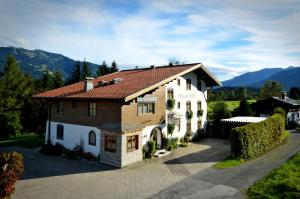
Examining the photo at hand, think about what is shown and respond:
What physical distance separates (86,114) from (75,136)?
246 centimetres

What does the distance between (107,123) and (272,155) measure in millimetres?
13629

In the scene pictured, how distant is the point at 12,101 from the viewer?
1393 inches

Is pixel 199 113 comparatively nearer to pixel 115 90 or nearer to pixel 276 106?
pixel 115 90

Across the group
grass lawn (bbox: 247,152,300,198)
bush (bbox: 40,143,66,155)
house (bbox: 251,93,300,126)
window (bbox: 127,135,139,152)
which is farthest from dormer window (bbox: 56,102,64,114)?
house (bbox: 251,93,300,126)

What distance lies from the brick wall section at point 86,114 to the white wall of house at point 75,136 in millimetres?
399

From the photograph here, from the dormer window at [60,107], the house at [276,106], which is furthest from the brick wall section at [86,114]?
the house at [276,106]

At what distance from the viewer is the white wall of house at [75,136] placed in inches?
861

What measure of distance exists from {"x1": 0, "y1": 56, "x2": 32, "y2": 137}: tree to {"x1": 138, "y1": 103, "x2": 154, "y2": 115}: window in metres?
20.8

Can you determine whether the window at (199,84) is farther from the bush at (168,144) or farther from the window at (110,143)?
the window at (110,143)

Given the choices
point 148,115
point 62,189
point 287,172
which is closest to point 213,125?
point 148,115

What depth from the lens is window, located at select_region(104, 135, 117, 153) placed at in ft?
66.3

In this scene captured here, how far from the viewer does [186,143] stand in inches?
1063

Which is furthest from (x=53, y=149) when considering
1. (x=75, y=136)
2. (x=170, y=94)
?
(x=170, y=94)

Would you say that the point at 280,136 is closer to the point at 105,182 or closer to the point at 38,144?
the point at 105,182
